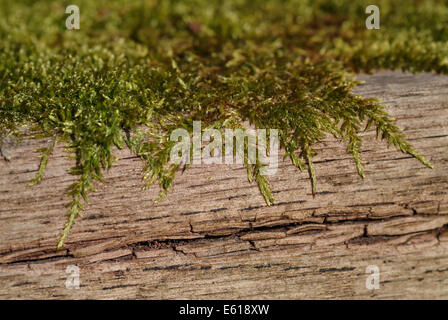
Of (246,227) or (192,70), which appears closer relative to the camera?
(246,227)

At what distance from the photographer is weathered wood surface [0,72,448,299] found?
1.94 meters

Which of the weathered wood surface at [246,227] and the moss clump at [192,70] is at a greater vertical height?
the moss clump at [192,70]

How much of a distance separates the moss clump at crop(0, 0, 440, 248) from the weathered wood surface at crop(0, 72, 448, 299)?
0.08 m

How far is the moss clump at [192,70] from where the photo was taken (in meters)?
1.96

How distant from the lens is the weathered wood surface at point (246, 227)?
6.37 ft

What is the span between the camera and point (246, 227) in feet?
6.77

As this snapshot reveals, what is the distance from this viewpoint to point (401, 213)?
2117mm

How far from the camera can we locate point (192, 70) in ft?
7.98

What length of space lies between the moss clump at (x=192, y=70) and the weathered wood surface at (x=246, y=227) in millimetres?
80

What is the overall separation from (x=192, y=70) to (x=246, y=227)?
3.61 ft

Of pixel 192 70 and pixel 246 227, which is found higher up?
Result: pixel 192 70

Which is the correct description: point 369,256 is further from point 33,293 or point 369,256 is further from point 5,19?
point 5,19

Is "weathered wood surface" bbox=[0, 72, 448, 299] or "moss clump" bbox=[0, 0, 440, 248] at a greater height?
"moss clump" bbox=[0, 0, 440, 248]
